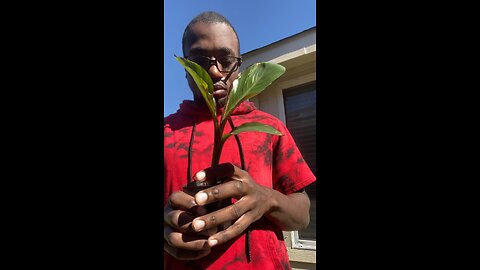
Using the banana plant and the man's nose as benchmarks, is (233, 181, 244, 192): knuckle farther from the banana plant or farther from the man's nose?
the man's nose

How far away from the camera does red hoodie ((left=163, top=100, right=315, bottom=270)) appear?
1.49 feet

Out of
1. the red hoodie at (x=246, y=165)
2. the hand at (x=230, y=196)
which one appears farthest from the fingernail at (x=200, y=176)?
the red hoodie at (x=246, y=165)

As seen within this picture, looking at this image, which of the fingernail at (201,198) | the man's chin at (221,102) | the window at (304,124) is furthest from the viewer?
the window at (304,124)

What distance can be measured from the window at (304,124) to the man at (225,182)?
0.33 meters

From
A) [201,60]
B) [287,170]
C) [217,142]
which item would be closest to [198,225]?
[217,142]

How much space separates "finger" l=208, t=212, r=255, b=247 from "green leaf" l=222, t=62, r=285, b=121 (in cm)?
15

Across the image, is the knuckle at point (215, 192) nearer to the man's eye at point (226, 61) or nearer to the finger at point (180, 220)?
the finger at point (180, 220)

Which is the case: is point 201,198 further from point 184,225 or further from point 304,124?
point 304,124

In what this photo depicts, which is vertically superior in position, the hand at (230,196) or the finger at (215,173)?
the finger at (215,173)

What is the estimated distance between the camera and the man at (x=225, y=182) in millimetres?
386

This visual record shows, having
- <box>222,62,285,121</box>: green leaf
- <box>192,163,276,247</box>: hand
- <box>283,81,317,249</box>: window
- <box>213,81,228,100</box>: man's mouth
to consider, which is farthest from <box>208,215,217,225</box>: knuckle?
<box>283,81,317,249</box>: window

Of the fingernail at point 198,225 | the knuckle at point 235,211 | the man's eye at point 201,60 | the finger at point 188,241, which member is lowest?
the finger at point 188,241
